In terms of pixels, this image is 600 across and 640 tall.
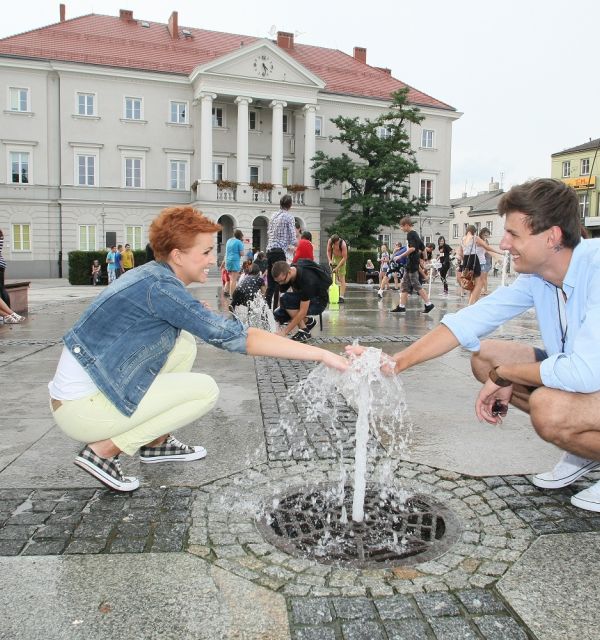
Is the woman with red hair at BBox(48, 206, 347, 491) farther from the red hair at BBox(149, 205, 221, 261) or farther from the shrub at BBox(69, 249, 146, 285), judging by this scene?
the shrub at BBox(69, 249, 146, 285)

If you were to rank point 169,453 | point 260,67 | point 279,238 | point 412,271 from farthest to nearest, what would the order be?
point 260,67 → point 412,271 → point 279,238 → point 169,453

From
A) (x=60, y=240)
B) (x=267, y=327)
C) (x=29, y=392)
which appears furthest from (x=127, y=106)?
(x=29, y=392)

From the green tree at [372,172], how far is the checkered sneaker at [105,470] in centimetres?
3859

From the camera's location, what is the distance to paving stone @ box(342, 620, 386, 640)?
203 cm

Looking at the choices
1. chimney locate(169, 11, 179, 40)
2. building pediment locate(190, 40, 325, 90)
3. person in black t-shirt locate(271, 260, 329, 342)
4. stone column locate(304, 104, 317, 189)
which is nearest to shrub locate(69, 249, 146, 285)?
building pediment locate(190, 40, 325, 90)

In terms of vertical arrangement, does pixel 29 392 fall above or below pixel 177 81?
below

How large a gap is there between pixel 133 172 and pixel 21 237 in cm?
847

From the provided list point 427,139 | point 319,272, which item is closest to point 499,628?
point 319,272

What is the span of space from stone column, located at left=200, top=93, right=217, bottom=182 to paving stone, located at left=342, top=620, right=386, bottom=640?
40.9 m

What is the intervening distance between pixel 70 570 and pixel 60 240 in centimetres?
4190

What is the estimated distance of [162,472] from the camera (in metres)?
3.60

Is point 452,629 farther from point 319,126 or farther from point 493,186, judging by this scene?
point 493,186

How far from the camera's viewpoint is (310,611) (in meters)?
2.17

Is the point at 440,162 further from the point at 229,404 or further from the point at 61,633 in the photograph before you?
the point at 61,633
